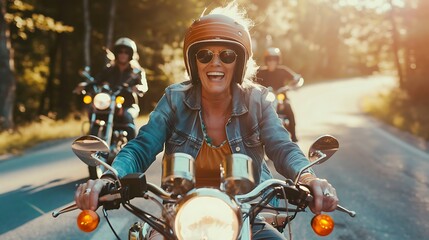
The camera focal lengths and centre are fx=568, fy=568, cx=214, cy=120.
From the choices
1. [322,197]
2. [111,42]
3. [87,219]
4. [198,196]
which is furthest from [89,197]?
[111,42]

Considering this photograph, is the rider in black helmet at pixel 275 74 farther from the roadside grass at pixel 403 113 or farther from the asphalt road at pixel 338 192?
the roadside grass at pixel 403 113

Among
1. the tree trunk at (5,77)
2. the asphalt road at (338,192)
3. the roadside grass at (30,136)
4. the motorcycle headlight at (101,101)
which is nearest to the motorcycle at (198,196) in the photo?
the asphalt road at (338,192)

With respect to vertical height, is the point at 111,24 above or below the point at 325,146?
above

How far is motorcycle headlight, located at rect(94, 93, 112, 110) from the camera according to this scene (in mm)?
8421

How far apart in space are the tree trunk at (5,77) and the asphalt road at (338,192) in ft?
8.90

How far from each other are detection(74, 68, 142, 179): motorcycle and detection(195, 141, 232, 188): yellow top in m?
5.11

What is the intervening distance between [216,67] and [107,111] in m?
5.76

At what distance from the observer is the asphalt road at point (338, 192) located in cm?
588

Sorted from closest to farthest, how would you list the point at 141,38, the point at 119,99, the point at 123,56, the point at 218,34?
1. the point at 218,34
2. the point at 119,99
3. the point at 123,56
4. the point at 141,38

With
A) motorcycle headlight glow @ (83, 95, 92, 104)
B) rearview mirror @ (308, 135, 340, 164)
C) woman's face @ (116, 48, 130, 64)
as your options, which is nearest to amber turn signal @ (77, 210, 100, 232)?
rearview mirror @ (308, 135, 340, 164)

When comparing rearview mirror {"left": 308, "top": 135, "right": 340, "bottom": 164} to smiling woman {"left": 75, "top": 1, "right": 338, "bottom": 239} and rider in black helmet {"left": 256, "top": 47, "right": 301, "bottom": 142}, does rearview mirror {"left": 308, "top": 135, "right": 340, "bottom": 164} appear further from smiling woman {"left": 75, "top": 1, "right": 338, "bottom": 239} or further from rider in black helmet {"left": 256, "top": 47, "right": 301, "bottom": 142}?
rider in black helmet {"left": 256, "top": 47, "right": 301, "bottom": 142}

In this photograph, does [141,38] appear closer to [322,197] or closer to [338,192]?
[338,192]

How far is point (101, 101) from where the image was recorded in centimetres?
845

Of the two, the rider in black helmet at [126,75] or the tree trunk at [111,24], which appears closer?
the rider in black helmet at [126,75]
